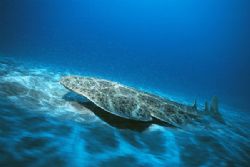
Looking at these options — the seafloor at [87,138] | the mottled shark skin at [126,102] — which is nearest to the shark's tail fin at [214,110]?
the seafloor at [87,138]

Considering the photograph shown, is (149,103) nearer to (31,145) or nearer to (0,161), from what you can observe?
(31,145)

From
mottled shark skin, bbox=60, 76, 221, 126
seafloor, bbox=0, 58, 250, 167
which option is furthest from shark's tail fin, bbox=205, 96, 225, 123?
mottled shark skin, bbox=60, 76, 221, 126

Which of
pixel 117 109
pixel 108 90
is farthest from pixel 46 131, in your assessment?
pixel 108 90

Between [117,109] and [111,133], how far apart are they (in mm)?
1432

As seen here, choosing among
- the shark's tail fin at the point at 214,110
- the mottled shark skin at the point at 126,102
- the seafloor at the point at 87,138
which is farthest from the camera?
the shark's tail fin at the point at 214,110

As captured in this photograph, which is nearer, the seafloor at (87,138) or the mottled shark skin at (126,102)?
the seafloor at (87,138)

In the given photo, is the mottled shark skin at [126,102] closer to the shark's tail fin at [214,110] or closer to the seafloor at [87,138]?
the seafloor at [87,138]

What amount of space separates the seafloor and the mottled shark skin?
0.52 meters

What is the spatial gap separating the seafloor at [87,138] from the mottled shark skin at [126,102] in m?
0.52

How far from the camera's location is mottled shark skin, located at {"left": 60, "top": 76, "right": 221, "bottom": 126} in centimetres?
1109

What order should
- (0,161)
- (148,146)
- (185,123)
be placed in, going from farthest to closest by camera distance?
(185,123), (148,146), (0,161)

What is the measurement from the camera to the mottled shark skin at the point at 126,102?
11.1m

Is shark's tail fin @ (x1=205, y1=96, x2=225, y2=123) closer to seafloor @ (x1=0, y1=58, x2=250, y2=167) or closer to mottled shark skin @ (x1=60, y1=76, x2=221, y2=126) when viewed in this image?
seafloor @ (x1=0, y1=58, x2=250, y2=167)

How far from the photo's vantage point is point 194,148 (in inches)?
399
